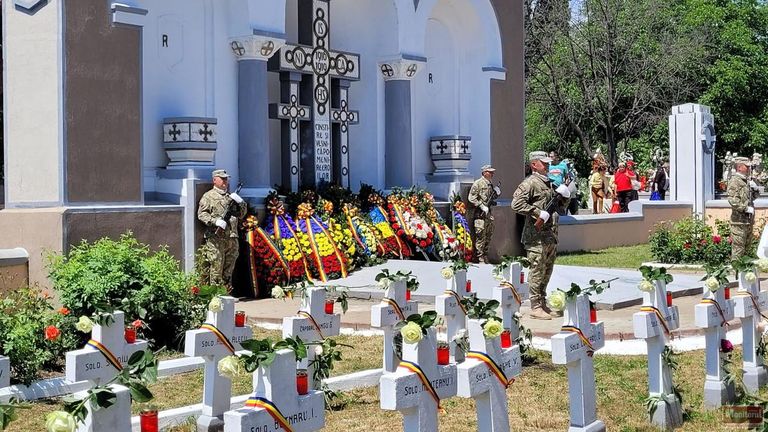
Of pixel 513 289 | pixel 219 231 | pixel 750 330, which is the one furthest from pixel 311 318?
pixel 219 231

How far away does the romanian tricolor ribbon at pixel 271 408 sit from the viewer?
16.3ft

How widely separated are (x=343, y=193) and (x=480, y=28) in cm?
562

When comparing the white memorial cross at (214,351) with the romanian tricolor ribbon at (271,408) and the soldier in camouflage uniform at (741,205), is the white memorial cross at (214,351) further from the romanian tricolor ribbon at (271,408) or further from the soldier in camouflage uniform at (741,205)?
the soldier in camouflage uniform at (741,205)

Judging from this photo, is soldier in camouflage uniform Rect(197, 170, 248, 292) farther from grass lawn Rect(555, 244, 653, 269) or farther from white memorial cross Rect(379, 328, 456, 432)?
white memorial cross Rect(379, 328, 456, 432)

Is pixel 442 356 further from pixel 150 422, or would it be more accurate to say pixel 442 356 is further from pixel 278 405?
pixel 150 422

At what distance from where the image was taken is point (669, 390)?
761cm

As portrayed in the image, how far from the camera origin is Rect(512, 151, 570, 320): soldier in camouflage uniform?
12.3 metres

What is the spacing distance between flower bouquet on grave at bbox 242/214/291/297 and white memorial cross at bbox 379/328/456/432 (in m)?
9.34

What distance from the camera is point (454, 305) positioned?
936 cm

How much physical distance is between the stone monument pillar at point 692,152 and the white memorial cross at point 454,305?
15.4m

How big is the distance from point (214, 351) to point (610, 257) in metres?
14.8

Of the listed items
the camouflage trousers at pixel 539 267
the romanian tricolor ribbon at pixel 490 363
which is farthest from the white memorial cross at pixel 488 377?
the camouflage trousers at pixel 539 267

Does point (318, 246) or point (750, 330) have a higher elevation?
point (318, 246)

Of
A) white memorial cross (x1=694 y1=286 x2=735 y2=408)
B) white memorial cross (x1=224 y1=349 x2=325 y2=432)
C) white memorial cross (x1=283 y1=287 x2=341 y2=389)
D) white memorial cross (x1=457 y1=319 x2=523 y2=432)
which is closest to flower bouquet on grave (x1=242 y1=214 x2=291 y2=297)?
white memorial cross (x1=283 y1=287 x2=341 y2=389)
